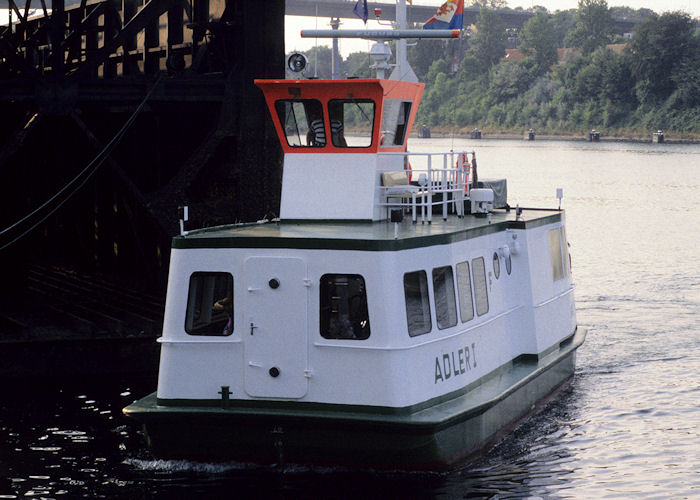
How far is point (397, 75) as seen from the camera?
769 inches

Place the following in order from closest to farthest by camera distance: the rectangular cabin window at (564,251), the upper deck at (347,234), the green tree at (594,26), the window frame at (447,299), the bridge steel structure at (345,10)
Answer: the upper deck at (347,234)
the window frame at (447,299)
the rectangular cabin window at (564,251)
the bridge steel structure at (345,10)
the green tree at (594,26)

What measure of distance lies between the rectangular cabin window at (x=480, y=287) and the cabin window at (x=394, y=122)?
233 cm

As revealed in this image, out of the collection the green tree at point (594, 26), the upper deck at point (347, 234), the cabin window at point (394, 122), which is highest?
the green tree at point (594, 26)

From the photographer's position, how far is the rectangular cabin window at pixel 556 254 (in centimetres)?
1890

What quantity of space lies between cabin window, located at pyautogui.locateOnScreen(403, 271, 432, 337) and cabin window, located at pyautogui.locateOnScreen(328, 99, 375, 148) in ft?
9.52

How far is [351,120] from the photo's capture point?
631 inches

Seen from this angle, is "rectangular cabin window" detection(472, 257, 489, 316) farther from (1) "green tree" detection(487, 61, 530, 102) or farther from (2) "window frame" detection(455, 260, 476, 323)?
(1) "green tree" detection(487, 61, 530, 102)

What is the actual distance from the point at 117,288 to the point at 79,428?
692 cm

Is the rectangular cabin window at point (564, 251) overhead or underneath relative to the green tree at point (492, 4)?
underneath

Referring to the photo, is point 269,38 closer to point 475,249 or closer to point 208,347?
point 475,249

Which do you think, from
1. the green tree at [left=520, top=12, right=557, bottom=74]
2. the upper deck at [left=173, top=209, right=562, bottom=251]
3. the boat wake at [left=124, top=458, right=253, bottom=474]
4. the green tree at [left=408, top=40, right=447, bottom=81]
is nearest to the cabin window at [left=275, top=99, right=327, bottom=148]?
the upper deck at [left=173, top=209, right=562, bottom=251]

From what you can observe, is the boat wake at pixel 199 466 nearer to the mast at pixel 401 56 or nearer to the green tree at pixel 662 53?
the mast at pixel 401 56

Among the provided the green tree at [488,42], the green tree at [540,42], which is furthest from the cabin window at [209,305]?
the green tree at [540,42]

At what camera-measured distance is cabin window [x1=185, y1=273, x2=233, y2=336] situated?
536 inches
